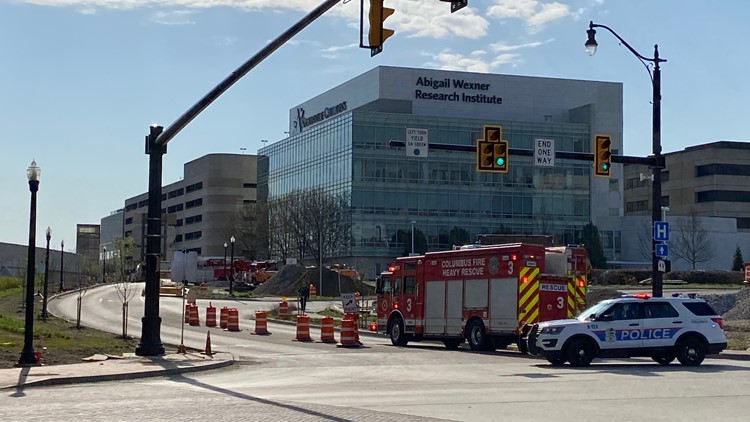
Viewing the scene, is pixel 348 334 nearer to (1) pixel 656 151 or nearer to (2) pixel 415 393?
(1) pixel 656 151

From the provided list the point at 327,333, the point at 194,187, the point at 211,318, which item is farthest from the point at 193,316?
the point at 194,187

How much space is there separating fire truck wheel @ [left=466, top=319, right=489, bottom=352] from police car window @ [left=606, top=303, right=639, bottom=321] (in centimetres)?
667

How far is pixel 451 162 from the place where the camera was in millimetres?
101188

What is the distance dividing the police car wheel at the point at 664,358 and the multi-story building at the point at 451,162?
233 feet

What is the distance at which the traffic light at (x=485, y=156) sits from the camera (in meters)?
29.8

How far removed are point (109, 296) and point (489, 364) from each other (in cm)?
5636

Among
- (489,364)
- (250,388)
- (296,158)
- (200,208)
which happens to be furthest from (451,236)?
(250,388)

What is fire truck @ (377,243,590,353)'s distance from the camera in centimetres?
2980

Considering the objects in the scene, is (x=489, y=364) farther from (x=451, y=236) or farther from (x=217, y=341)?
(x=451, y=236)

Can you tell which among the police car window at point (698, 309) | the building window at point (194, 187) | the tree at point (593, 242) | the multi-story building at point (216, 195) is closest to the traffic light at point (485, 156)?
the police car window at point (698, 309)

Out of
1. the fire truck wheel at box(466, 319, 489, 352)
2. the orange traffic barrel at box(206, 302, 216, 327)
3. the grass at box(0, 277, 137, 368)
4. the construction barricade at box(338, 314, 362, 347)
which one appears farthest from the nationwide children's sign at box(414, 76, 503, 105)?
the fire truck wheel at box(466, 319, 489, 352)

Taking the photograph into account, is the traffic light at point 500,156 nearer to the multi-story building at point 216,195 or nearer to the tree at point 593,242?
the tree at point 593,242

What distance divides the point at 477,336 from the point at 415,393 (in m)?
13.8

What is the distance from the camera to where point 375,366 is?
1000 inches
